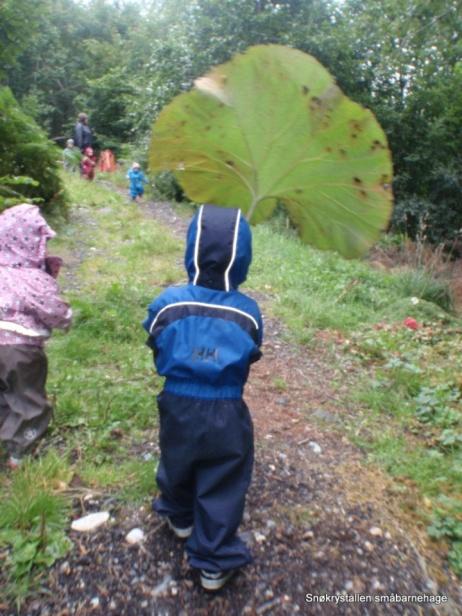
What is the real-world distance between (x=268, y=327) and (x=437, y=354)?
164cm

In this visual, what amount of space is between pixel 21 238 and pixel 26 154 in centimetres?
484

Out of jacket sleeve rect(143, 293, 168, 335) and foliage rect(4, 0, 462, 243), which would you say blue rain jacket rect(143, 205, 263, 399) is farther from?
foliage rect(4, 0, 462, 243)

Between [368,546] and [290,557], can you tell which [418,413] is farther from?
[290,557]

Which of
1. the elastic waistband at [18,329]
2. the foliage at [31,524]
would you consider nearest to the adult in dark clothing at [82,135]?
the elastic waistband at [18,329]

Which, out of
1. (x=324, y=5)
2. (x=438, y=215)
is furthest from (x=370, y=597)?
(x=324, y=5)

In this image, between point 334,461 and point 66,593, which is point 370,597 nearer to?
point 334,461

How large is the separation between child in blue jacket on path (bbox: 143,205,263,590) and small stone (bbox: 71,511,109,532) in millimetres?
530

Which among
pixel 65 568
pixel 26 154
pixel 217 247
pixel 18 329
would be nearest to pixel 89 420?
pixel 18 329

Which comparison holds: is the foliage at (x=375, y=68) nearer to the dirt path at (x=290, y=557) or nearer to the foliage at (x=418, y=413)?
the foliage at (x=418, y=413)

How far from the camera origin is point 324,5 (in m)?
11.9

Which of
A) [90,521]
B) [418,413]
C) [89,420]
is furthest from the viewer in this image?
[418,413]

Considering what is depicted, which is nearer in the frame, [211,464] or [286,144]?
[286,144]

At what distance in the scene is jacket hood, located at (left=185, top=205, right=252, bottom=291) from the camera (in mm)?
1978

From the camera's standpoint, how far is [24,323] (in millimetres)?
2660
